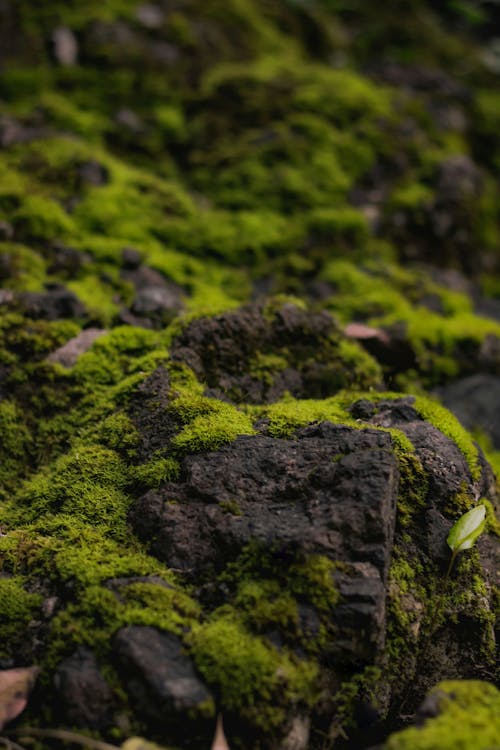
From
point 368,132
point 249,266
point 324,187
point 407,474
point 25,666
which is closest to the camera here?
point 25,666

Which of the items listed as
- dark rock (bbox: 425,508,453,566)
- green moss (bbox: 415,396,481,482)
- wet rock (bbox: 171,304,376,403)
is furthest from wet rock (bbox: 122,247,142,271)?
dark rock (bbox: 425,508,453,566)

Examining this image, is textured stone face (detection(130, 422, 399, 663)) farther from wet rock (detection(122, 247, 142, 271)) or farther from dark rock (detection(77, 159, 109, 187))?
dark rock (detection(77, 159, 109, 187))

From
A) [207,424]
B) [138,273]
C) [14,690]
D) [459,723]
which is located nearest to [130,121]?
[138,273]

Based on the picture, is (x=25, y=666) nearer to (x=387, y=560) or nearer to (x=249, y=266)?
(x=387, y=560)

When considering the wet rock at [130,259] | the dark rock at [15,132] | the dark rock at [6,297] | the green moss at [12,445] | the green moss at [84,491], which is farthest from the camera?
the dark rock at [15,132]

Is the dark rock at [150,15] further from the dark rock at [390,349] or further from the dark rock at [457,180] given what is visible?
the dark rock at [390,349]

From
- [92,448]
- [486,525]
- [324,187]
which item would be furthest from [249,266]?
[486,525]

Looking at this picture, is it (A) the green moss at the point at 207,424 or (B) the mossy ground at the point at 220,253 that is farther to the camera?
(A) the green moss at the point at 207,424

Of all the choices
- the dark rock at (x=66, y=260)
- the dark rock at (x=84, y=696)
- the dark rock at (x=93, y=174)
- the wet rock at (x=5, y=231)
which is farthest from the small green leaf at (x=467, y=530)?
the dark rock at (x=93, y=174)
